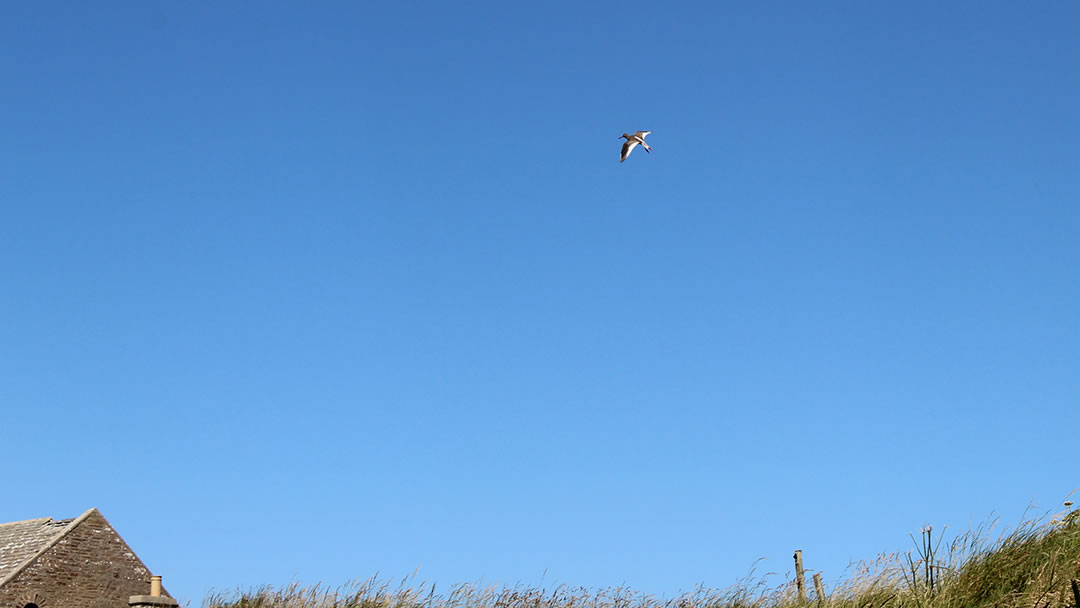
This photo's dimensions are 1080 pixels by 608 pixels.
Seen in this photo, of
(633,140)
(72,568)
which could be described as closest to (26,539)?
(72,568)

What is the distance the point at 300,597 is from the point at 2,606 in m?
17.7

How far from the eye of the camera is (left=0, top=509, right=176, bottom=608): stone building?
29.2 metres

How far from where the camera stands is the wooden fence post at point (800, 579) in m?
13.4

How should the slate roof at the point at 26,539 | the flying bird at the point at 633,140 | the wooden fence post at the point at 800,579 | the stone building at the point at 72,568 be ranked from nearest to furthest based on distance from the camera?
the wooden fence post at the point at 800,579, the flying bird at the point at 633,140, the stone building at the point at 72,568, the slate roof at the point at 26,539

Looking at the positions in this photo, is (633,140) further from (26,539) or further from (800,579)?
Result: (26,539)

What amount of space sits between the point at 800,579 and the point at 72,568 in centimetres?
2490

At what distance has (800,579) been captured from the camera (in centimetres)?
1393

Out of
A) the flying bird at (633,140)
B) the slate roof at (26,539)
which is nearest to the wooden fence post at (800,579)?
the flying bird at (633,140)

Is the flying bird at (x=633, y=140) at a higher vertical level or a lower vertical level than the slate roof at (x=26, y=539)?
higher

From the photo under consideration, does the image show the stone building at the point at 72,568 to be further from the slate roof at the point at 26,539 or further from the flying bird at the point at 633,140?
the flying bird at the point at 633,140

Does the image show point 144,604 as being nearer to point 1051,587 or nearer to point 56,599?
point 56,599

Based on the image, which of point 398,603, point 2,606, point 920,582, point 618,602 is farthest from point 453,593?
point 2,606

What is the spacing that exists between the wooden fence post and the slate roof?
24.1 metres

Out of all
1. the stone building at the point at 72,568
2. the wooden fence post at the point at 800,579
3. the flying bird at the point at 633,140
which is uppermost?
the flying bird at the point at 633,140
